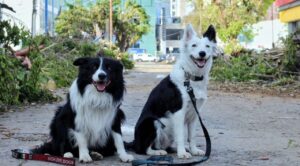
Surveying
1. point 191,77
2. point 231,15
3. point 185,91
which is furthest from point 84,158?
point 231,15

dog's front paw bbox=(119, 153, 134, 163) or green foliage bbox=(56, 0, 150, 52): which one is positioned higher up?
green foliage bbox=(56, 0, 150, 52)

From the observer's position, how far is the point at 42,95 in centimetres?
1270

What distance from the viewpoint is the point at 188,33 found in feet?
20.6

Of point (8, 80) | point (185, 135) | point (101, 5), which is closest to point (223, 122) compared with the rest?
point (185, 135)

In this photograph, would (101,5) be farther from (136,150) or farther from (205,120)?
(136,150)

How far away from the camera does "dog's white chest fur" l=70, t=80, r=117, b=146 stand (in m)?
5.62

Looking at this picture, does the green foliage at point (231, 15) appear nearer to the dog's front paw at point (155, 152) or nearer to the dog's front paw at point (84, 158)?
the dog's front paw at point (155, 152)

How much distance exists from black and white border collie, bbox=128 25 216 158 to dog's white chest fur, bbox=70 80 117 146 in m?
0.58

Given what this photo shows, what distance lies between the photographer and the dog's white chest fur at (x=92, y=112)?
562 centimetres

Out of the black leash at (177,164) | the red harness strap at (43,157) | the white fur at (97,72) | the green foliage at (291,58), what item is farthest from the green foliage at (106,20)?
the white fur at (97,72)

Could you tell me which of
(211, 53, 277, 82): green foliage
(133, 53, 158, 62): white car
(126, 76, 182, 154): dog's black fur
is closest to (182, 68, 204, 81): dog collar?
(126, 76, 182, 154): dog's black fur

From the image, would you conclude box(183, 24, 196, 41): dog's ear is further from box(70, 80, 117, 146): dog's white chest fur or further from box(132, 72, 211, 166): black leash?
box(70, 80, 117, 146): dog's white chest fur

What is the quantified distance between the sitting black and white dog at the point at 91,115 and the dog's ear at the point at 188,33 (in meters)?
1.04

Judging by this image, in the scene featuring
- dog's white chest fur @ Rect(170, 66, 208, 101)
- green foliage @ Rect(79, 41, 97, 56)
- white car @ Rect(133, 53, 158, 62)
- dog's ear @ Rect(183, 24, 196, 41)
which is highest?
white car @ Rect(133, 53, 158, 62)
